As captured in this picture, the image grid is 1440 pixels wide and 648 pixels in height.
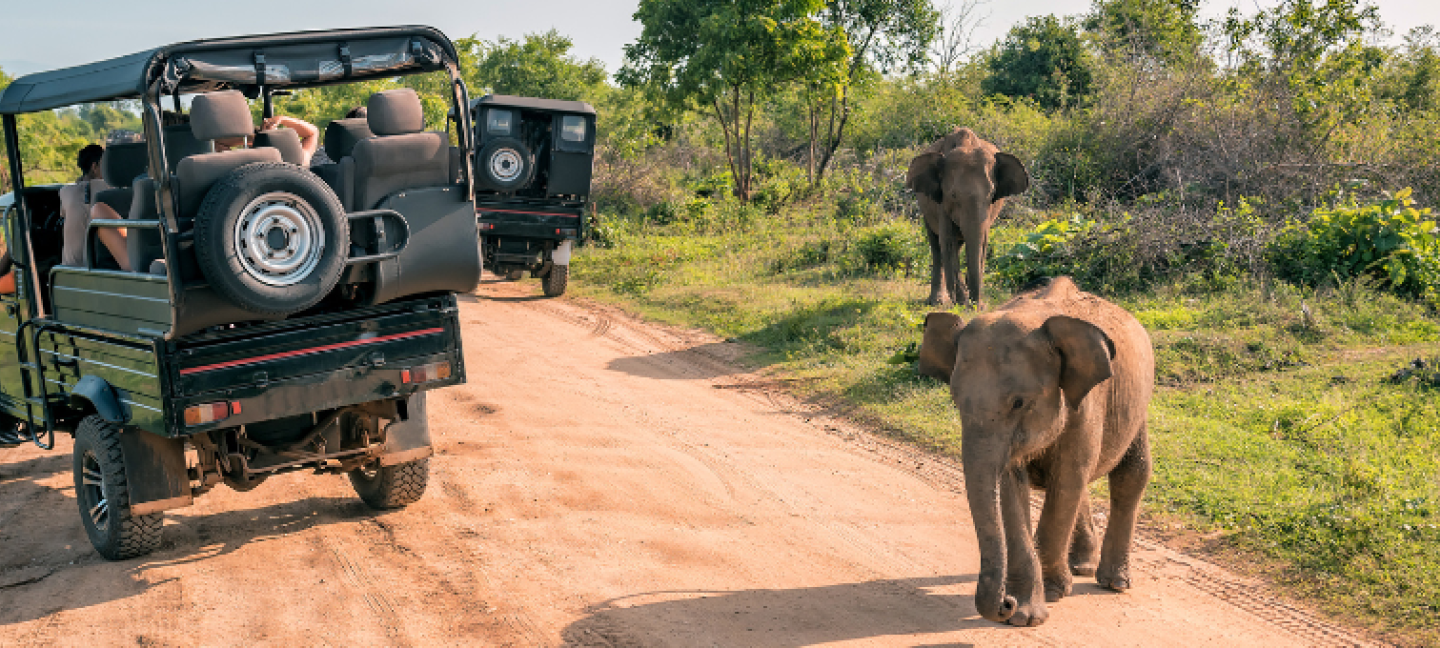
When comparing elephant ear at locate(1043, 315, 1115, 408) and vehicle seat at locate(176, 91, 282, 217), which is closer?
elephant ear at locate(1043, 315, 1115, 408)

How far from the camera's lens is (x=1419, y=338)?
1011 centimetres

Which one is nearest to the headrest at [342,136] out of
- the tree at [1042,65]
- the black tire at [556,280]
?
the black tire at [556,280]

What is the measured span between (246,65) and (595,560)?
3141 millimetres

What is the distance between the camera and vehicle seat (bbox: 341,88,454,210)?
20.1 ft

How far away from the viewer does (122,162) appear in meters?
7.10

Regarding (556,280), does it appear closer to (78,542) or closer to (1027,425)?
(78,542)

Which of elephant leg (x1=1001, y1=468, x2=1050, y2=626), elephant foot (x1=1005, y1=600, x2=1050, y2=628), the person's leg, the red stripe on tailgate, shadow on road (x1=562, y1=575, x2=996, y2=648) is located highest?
the person's leg

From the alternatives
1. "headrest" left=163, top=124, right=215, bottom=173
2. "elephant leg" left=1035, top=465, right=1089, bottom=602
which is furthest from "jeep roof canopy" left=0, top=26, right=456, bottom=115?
"elephant leg" left=1035, top=465, right=1089, bottom=602

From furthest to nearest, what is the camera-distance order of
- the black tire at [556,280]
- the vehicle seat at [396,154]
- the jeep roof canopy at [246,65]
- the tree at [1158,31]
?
1. the tree at [1158,31]
2. the black tire at [556,280]
3. the vehicle seat at [396,154]
4. the jeep roof canopy at [246,65]

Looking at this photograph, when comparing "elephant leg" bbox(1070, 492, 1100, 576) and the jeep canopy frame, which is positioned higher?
the jeep canopy frame

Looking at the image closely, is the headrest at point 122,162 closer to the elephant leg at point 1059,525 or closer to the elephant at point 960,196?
the elephant leg at point 1059,525

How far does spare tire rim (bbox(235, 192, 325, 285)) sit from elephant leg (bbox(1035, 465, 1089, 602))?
3.68 m

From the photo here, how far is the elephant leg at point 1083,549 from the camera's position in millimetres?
5801

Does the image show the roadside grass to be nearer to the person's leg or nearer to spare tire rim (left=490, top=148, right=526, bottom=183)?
spare tire rim (left=490, top=148, right=526, bottom=183)
